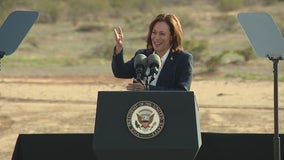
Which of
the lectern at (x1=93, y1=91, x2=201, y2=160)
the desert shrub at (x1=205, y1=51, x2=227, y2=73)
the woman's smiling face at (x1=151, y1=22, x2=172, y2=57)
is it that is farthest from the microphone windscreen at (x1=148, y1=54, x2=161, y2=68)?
the desert shrub at (x1=205, y1=51, x2=227, y2=73)

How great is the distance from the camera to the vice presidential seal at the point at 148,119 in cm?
502

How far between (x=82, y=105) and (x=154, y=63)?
9.62m

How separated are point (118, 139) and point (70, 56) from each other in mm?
17728

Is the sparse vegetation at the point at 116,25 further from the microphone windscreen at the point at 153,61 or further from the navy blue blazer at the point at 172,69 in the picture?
the microphone windscreen at the point at 153,61

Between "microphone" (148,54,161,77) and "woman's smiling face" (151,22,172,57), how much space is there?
14.0 inches

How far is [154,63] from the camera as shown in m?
5.08

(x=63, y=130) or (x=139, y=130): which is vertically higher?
(x=139, y=130)

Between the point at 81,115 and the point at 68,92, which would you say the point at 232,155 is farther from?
the point at 68,92

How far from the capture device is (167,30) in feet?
17.8

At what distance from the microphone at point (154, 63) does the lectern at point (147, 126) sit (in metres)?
0.15

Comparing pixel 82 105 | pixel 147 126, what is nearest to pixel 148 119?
pixel 147 126

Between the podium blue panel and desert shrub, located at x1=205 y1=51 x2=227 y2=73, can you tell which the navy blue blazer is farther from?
desert shrub, located at x1=205 y1=51 x2=227 y2=73

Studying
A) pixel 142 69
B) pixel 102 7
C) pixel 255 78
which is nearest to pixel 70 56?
pixel 255 78

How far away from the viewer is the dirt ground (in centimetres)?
1241
